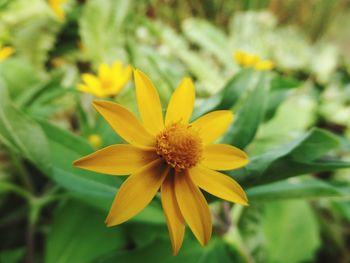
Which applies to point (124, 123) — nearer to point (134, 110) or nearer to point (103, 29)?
point (134, 110)

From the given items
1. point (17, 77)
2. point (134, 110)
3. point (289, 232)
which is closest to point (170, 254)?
point (134, 110)

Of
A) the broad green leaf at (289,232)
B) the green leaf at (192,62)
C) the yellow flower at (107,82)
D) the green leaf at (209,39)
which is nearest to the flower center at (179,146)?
the yellow flower at (107,82)

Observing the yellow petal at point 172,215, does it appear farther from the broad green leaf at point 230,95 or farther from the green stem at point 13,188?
the green stem at point 13,188

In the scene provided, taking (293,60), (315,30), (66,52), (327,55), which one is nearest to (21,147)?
(66,52)

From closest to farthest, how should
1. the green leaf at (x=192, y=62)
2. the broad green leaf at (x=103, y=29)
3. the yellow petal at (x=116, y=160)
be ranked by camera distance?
the yellow petal at (x=116, y=160) < the broad green leaf at (x=103, y=29) < the green leaf at (x=192, y=62)

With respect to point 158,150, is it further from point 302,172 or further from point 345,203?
point 345,203

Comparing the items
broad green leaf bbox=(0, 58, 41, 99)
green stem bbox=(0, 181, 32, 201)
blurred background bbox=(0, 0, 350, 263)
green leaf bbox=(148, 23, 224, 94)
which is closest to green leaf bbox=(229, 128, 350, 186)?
blurred background bbox=(0, 0, 350, 263)

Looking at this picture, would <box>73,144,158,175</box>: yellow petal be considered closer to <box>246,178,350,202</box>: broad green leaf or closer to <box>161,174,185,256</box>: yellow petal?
<box>161,174,185,256</box>: yellow petal
